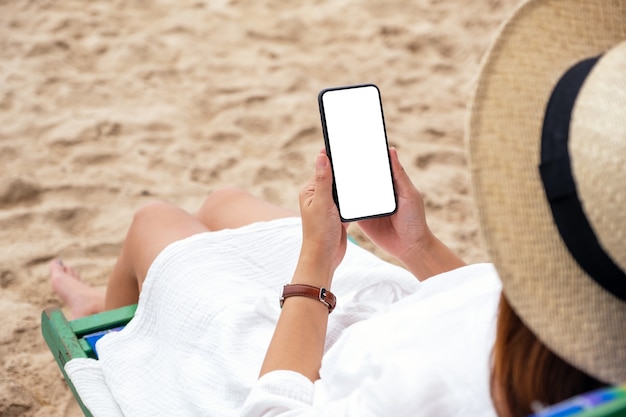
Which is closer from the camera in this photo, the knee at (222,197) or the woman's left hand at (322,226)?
the woman's left hand at (322,226)

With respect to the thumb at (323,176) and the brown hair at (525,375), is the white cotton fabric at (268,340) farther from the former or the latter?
the thumb at (323,176)

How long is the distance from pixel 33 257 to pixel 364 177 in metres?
1.24

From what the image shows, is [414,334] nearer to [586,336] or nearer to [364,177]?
[586,336]

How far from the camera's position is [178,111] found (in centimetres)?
281

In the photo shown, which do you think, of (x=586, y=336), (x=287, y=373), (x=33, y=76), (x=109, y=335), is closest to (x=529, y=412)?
(x=586, y=336)

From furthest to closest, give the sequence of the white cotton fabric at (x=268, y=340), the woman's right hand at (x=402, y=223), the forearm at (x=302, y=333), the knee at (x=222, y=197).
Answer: the knee at (x=222, y=197) → the woman's right hand at (x=402, y=223) → the forearm at (x=302, y=333) → the white cotton fabric at (x=268, y=340)

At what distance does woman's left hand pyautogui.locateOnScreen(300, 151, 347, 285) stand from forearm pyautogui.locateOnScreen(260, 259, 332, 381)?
16mm

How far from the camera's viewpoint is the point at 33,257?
2.16 m

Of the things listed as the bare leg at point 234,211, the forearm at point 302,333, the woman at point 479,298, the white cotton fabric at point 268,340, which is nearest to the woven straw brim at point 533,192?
the woman at point 479,298

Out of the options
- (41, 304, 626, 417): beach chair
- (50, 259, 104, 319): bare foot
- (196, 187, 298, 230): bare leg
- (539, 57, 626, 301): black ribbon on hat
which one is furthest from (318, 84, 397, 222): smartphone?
(50, 259, 104, 319): bare foot

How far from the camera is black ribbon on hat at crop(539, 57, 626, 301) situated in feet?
2.55

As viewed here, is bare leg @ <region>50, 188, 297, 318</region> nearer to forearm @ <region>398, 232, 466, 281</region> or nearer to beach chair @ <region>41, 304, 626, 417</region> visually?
beach chair @ <region>41, 304, 626, 417</region>

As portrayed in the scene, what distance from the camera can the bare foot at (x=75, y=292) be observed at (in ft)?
6.31

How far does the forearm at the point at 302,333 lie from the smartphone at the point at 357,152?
134 mm
